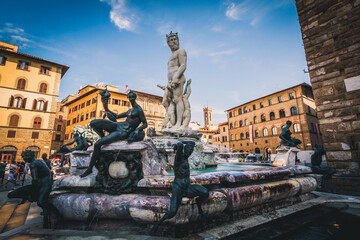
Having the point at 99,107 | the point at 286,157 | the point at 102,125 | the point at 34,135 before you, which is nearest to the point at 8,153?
the point at 34,135

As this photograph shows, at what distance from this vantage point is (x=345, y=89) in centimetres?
562

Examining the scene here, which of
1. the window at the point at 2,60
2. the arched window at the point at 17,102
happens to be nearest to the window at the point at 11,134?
the arched window at the point at 17,102

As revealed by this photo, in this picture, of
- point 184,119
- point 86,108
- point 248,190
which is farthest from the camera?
point 86,108

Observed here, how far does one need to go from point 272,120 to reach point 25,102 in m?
41.3

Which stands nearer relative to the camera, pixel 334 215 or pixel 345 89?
pixel 334 215

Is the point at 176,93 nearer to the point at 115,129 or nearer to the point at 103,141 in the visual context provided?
the point at 115,129

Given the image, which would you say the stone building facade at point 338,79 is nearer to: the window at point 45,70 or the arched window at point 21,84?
the window at point 45,70

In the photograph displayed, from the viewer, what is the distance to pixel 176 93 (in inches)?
251

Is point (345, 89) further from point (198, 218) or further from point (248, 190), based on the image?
point (198, 218)

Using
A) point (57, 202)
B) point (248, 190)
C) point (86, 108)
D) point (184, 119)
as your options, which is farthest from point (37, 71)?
point (248, 190)

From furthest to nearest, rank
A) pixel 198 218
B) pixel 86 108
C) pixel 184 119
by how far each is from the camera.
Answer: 1. pixel 86 108
2. pixel 184 119
3. pixel 198 218

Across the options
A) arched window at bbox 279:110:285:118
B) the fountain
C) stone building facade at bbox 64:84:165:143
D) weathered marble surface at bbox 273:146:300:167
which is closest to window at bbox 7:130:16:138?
stone building facade at bbox 64:84:165:143

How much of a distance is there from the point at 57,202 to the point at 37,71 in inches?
1268

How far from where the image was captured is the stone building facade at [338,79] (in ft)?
17.7
